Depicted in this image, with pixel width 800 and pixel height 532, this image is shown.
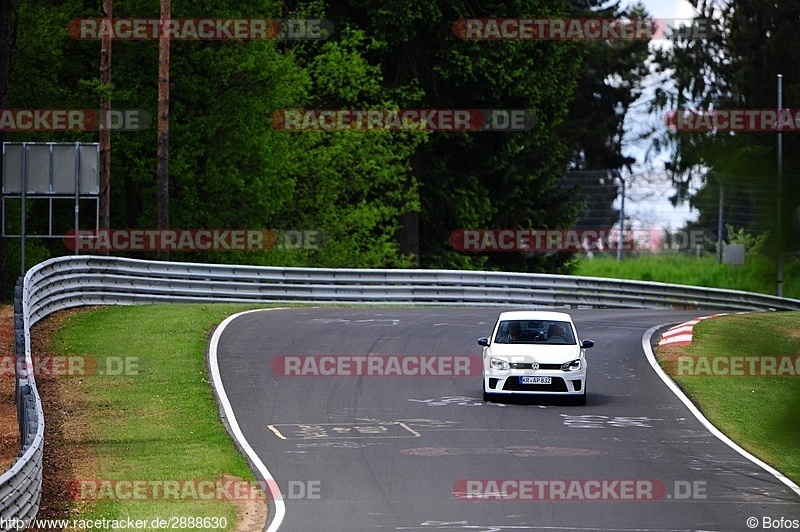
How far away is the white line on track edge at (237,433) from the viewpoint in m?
12.1

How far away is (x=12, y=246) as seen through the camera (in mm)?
42281

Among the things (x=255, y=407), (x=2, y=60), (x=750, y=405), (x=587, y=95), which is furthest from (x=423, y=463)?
(x=587, y=95)

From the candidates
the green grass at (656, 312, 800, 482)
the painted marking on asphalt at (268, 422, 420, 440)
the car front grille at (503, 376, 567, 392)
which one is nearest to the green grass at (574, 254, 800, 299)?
the green grass at (656, 312, 800, 482)

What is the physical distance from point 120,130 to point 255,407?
24.3m

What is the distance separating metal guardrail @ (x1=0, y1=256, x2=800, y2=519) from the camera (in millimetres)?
28291

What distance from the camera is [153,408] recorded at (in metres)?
18.3
